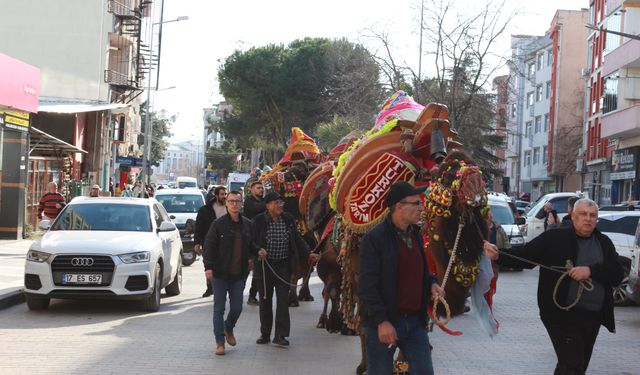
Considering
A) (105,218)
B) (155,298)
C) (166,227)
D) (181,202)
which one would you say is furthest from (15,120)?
(155,298)

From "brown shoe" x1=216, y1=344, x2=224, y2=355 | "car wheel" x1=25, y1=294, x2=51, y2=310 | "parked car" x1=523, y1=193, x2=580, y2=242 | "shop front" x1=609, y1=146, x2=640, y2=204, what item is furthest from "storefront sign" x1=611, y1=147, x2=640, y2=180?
"brown shoe" x1=216, y1=344, x2=224, y2=355

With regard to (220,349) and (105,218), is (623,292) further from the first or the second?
(105,218)

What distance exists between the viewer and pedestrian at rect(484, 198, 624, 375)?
710 cm

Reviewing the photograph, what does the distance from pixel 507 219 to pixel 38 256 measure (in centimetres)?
1496

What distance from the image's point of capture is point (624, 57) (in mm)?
40188

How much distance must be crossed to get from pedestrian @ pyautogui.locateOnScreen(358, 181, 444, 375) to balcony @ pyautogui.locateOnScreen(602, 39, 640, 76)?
33838mm

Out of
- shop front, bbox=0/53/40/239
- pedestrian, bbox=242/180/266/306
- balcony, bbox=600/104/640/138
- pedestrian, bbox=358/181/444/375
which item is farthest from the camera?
balcony, bbox=600/104/640/138

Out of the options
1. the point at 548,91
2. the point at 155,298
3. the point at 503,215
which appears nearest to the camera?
the point at 155,298

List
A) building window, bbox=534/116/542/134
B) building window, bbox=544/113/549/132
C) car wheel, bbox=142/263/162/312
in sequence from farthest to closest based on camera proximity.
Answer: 1. building window, bbox=534/116/542/134
2. building window, bbox=544/113/549/132
3. car wheel, bbox=142/263/162/312

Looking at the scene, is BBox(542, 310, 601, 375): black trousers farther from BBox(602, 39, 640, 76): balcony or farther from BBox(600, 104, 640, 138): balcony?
BBox(602, 39, 640, 76): balcony

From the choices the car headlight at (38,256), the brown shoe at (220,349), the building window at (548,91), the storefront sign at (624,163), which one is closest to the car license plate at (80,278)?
the car headlight at (38,256)

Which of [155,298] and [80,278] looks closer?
[80,278]

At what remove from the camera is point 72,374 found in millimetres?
8828

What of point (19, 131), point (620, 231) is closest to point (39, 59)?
point (19, 131)
